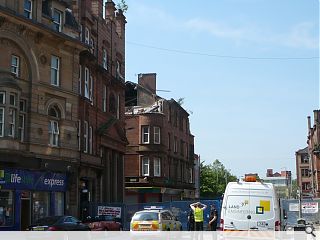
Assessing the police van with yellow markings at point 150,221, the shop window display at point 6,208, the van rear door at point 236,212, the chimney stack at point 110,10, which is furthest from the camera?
the chimney stack at point 110,10

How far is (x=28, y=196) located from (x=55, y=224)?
24.6 feet

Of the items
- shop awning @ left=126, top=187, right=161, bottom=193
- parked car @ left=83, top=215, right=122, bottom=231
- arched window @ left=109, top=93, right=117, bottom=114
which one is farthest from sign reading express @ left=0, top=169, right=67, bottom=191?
shop awning @ left=126, top=187, right=161, bottom=193

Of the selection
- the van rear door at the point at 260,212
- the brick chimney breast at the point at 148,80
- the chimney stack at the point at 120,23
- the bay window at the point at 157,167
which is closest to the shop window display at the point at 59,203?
the van rear door at the point at 260,212

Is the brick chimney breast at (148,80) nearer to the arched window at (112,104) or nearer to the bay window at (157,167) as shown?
the bay window at (157,167)

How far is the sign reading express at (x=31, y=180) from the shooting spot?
29.7 m

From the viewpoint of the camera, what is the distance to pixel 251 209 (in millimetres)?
18047

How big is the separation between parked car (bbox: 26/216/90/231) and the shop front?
475 centimetres

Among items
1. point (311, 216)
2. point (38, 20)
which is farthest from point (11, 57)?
point (311, 216)

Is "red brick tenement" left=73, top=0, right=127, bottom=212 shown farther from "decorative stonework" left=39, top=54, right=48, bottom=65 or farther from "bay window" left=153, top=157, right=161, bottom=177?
"bay window" left=153, top=157, right=161, bottom=177

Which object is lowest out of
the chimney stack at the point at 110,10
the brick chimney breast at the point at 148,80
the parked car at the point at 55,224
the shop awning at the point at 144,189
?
the parked car at the point at 55,224

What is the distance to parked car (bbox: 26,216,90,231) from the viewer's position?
966 inches

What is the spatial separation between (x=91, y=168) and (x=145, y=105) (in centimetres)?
2527

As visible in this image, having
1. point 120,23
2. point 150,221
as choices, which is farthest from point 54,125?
point 120,23

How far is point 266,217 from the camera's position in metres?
18.0
